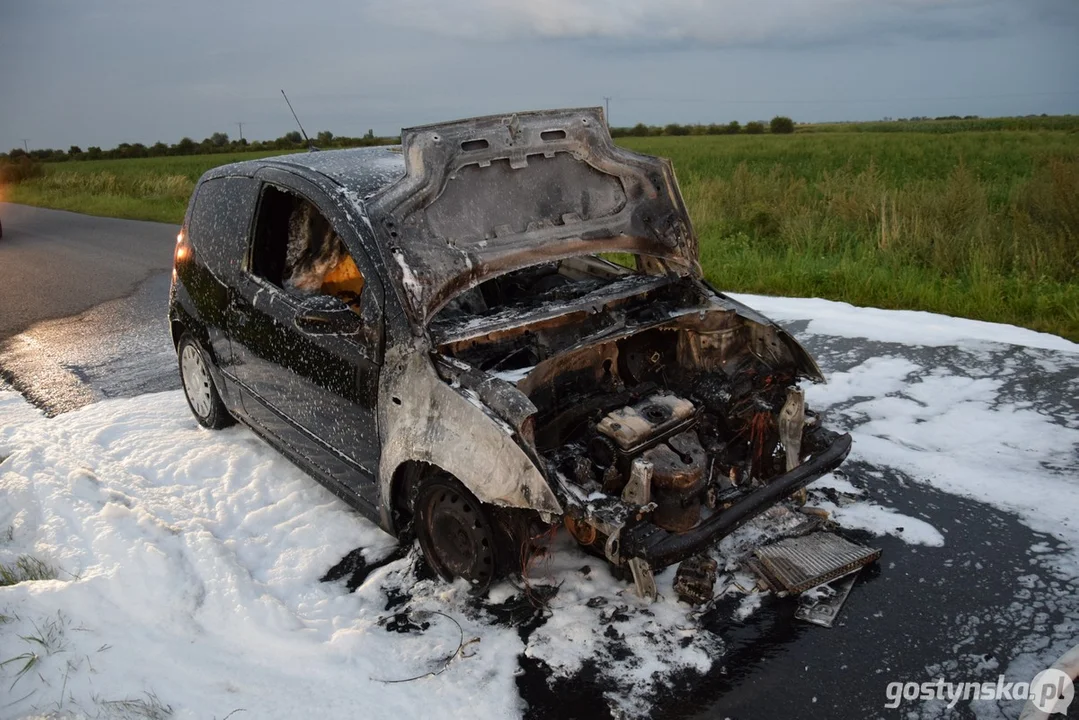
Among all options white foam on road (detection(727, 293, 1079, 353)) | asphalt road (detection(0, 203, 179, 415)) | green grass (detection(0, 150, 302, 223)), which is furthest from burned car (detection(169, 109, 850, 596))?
green grass (detection(0, 150, 302, 223))

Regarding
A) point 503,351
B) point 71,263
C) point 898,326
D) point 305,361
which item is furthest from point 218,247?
point 71,263

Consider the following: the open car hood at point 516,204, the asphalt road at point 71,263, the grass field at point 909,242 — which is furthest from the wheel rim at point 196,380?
the grass field at point 909,242

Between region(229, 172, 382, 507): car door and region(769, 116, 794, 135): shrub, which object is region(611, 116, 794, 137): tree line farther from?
region(229, 172, 382, 507): car door

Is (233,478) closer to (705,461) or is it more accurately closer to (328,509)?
(328,509)

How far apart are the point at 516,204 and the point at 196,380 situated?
2869 mm

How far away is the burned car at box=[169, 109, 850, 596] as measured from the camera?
3230 mm

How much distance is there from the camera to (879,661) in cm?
304

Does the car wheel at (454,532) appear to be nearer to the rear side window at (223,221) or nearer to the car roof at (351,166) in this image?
the car roof at (351,166)

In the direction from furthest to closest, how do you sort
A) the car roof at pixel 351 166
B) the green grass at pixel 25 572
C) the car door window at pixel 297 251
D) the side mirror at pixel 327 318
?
the car door window at pixel 297 251 → the car roof at pixel 351 166 → the green grass at pixel 25 572 → the side mirror at pixel 327 318

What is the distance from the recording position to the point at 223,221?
4645mm

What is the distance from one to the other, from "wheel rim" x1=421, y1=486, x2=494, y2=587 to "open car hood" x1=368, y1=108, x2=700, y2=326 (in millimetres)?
814

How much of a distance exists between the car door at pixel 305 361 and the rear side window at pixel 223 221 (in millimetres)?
128

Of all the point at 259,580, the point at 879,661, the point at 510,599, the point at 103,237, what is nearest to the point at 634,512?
the point at 510,599

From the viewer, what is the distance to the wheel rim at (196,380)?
5.25 m
